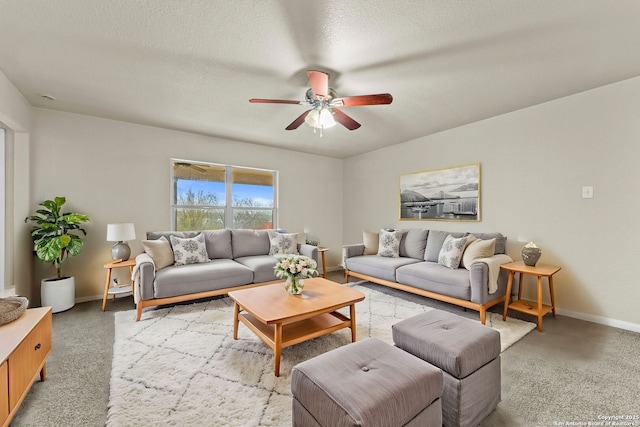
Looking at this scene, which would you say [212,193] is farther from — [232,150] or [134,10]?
[134,10]

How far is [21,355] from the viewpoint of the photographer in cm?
161

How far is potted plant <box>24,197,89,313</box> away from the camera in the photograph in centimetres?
311

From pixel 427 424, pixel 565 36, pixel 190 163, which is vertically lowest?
pixel 427 424

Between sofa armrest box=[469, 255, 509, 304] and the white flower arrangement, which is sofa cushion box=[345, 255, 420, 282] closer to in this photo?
sofa armrest box=[469, 255, 509, 304]

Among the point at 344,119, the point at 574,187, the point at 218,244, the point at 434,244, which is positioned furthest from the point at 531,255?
the point at 218,244

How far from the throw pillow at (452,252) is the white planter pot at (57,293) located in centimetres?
467

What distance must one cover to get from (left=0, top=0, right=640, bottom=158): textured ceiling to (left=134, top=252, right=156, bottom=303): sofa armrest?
1896 millimetres

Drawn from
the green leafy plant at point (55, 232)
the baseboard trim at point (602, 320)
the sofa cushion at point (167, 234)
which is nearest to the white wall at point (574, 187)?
the baseboard trim at point (602, 320)

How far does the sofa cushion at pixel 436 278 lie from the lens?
308 cm

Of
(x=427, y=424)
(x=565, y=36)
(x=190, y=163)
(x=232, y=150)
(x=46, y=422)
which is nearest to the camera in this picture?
(x=427, y=424)

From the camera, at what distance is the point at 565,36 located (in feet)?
6.68

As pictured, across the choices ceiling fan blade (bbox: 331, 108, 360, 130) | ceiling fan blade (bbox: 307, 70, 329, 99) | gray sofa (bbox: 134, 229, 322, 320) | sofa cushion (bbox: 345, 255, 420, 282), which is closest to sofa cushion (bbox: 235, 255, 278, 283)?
gray sofa (bbox: 134, 229, 322, 320)

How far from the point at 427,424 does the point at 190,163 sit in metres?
4.53

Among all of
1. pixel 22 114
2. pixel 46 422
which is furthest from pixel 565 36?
pixel 22 114
